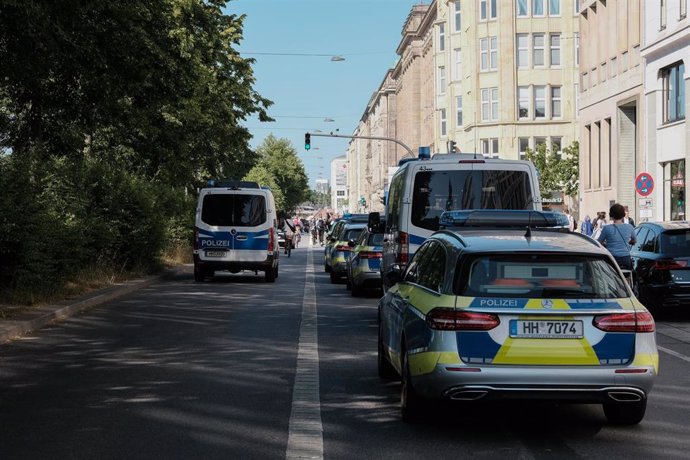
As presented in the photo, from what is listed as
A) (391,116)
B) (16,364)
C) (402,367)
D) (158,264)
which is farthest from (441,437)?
(391,116)

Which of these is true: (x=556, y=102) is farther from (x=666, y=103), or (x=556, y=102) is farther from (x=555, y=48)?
(x=666, y=103)

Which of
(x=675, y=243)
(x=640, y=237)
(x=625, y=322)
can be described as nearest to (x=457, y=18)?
(x=640, y=237)

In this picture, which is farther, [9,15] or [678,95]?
[678,95]

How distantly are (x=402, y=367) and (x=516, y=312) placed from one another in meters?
1.20

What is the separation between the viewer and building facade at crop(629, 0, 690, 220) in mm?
38469

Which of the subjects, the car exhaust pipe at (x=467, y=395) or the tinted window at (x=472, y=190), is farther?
the tinted window at (x=472, y=190)

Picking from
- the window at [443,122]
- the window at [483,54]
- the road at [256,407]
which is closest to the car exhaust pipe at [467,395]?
the road at [256,407]

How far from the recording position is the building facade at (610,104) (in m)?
44.7

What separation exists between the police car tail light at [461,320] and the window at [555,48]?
6782cm

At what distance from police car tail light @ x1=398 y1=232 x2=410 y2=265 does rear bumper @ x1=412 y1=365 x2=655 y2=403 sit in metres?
7.48

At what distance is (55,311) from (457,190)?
20.0 feet

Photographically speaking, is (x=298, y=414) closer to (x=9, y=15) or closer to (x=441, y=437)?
(x=441, y=437)

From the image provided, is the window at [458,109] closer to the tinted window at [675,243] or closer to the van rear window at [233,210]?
the van rear window at [233,210]

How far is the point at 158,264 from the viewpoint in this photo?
96.5 ft
